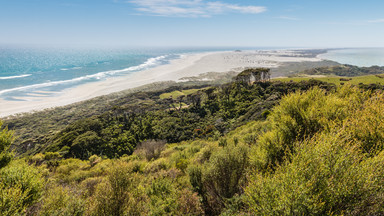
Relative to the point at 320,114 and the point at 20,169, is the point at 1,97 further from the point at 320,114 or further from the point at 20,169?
the point at 320,114

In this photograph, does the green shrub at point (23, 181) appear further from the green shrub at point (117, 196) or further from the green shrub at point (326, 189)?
the green shrub at point (326, 189)

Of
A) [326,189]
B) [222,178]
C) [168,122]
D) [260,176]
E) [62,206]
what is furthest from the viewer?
[168,122]

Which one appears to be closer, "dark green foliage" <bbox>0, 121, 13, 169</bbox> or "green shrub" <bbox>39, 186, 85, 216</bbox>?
"green shrub" <bbox>39, 186, 85, 216</bbox>

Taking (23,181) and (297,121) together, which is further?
(297,121)

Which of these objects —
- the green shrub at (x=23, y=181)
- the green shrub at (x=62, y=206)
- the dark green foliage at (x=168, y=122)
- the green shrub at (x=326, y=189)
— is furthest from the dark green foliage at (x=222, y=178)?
the dark green foliage at (x=168, y=122)

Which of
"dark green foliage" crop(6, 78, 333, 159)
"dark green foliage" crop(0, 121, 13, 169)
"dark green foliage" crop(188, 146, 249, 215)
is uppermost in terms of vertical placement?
"dark green foliage" crop(0, 121, 13, 169)

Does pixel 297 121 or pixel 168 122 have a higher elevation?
pixel 297 121

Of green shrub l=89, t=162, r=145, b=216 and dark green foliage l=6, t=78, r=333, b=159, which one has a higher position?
green shrub l=89, t=162, r=145, b=216

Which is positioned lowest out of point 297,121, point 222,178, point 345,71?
point 222,178

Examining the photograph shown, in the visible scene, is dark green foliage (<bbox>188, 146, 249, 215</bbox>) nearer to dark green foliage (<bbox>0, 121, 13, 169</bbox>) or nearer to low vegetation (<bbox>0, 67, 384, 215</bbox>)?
low vegetation (<bbox>0, 67, 384, 215</bbox>)

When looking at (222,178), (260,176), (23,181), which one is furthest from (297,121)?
(23,181)

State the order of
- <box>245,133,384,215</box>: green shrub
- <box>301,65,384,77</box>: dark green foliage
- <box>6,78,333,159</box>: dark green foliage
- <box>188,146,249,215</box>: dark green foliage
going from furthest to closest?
<box>301,65,384,77</box>: dark green foliage < <box>6,78,333,159</box>: dark green foliage < <box>188,146,249,215</box>: dark green foliage < <box>245,133,384,215</box>: green shrub

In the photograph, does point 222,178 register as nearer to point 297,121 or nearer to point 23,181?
point 297,121

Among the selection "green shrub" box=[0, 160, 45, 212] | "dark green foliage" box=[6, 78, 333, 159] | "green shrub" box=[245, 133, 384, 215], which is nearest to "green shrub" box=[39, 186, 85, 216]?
"green shrub" box=[0, 160, 45, 212]
